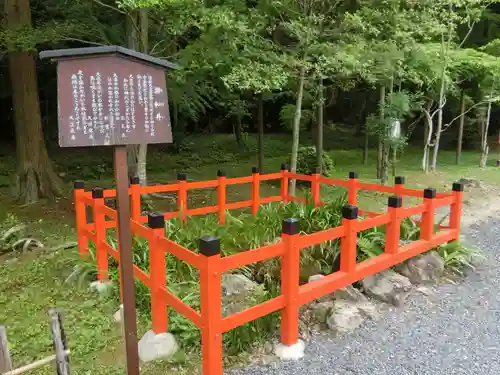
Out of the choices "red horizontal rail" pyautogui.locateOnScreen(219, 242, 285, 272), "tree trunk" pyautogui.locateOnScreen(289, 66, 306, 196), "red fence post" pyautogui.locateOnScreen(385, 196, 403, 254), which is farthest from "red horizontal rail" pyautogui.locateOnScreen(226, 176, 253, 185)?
"red horizontal rail" pyautogui.locateOnScreen(219, 242, 285, 272)

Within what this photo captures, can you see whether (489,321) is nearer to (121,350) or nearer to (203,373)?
(203,373)

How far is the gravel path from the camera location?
3471mm

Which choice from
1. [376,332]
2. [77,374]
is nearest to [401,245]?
[376,332]

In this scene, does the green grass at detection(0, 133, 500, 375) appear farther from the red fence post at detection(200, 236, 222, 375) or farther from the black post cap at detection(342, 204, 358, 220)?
the black post cap at detection(342, 204, 358, 220)

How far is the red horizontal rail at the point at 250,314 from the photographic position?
3195 mm

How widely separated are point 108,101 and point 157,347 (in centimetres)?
210

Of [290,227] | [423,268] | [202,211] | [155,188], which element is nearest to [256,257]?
[290,227]

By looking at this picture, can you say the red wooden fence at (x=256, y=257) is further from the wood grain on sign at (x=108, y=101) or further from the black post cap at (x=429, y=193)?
the wood grain on sign at (x=108, y=101)

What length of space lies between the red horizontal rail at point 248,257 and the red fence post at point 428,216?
Answer: 258 centimetres

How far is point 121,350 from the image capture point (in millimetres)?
3818

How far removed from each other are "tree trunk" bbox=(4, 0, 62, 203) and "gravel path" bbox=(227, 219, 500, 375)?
786 cm

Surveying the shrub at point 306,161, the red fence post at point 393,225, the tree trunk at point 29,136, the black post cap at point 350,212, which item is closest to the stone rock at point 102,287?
the black post cap at point 350,212

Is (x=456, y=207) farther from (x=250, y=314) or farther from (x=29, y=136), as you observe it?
(x=29, y=136)

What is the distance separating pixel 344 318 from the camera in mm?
4121
